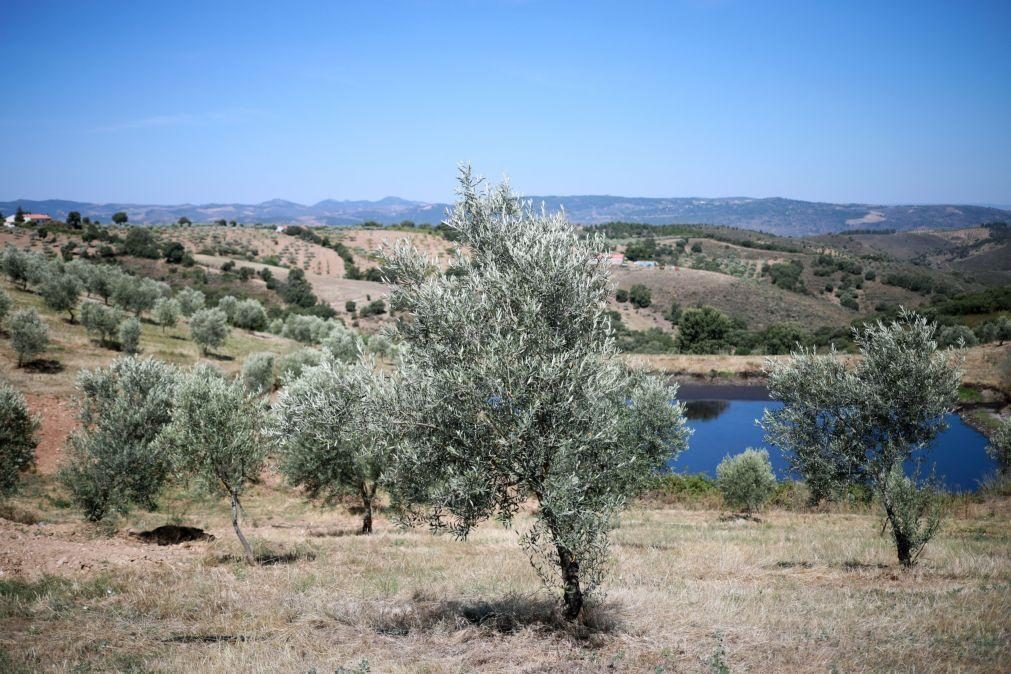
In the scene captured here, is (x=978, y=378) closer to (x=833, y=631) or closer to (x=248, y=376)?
(x=833, y=631)

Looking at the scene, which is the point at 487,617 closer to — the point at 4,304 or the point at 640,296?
the point at 4,304

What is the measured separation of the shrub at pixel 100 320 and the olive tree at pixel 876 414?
53.6m

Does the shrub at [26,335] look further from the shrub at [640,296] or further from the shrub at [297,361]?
the shrub at [640,296]

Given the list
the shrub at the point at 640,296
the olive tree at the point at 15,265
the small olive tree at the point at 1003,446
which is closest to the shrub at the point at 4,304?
the olive tree at the point at 15,265

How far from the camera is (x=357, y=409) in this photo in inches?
763

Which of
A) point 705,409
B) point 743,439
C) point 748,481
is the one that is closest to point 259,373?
point 748,481

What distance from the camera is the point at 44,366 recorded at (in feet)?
139

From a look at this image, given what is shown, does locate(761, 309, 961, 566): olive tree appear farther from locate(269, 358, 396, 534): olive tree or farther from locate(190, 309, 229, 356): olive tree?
locate(190, 309, 229, 356): olive tree

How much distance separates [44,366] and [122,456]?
25737 mm

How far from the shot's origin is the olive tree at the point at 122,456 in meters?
23.7

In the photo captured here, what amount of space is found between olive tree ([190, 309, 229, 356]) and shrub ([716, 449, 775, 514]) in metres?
46.9

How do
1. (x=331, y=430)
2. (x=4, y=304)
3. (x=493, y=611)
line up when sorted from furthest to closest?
(x=4, y=304) → (x=331, y=430) → (x=493, y=611)

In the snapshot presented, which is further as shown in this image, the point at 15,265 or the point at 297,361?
the point at 15,265

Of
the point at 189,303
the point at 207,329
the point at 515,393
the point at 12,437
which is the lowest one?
the point at 12,437
